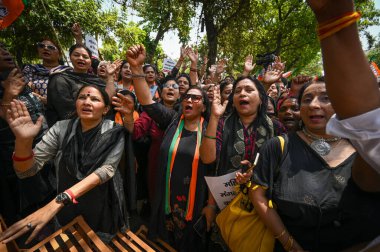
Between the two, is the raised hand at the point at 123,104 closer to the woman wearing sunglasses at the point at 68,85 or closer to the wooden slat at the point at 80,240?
the woman wearing sunglasses at the point at 68,85

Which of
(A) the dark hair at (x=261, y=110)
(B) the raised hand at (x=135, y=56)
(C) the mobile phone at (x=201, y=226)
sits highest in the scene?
(B) the raised hand at (x=135, y=56)

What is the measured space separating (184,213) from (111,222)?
0.70 meters

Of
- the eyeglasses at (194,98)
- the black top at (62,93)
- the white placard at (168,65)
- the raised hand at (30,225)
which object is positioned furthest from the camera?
the white placard at (168,65)

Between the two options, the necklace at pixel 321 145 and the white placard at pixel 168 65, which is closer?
the necklace at pixel 321 145

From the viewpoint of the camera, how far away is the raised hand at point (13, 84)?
7.19 feet

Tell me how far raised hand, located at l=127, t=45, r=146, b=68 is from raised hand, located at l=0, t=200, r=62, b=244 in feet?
4.58

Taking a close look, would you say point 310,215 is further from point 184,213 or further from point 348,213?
point 184,213

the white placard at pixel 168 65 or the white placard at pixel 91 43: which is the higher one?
the white placard at pixel 91 43

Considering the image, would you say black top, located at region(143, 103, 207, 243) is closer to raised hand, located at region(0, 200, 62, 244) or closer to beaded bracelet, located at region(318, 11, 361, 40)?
raised hand, located at region(0, 200, 62, 244)

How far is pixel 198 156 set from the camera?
2322mm

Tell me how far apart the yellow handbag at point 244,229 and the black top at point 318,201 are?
14 centimetres

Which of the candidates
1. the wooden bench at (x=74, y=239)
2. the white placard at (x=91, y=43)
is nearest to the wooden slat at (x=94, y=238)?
the wooden bench at (x=74, y=239)

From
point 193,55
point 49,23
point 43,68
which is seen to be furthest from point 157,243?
point 49,23

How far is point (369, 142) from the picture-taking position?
655 millimetres
